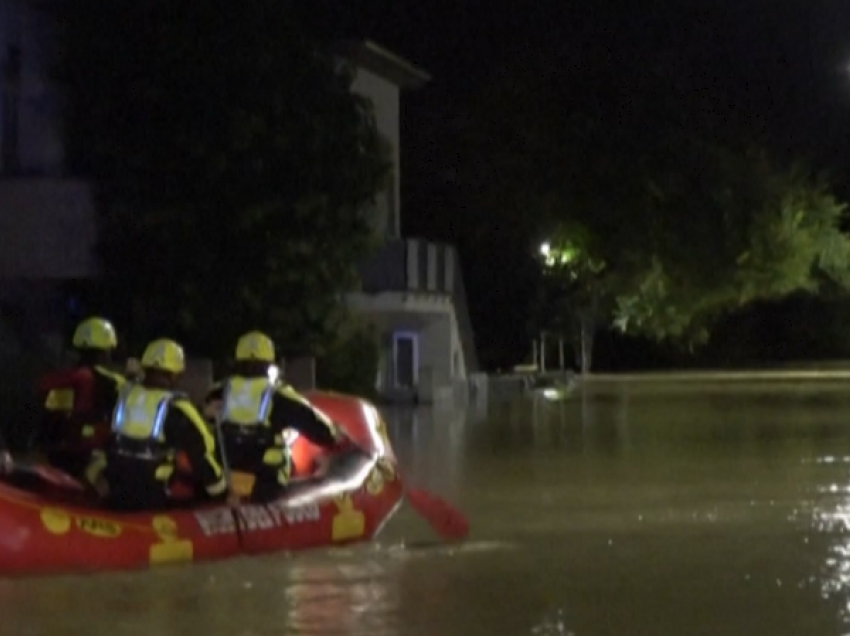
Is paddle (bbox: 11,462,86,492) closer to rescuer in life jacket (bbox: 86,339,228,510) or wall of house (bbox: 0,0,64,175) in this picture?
rescuer in life jacket (bbox: 86,339,228,510)

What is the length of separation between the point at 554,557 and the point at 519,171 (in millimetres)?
43654

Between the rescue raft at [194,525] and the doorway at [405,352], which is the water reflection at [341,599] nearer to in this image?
the rescue raft at [194,525]

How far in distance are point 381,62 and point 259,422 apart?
74.2 feet

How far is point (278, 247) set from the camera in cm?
2681

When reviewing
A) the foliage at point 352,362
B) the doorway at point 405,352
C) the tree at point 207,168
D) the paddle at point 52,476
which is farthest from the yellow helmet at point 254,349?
the doorway at point 405,352

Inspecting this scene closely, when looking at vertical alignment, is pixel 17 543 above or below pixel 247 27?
below

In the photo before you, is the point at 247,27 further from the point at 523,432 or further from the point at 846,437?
the point at 846,437

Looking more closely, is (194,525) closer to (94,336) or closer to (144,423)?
(144,423)

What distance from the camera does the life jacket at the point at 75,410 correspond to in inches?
580

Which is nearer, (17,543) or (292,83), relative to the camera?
(17,543)

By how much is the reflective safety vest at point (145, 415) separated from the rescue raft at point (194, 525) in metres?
0.55

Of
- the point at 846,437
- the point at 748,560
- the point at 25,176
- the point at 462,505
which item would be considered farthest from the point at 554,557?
the point at 25,176

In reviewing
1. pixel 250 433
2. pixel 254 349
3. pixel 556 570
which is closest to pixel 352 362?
pixel 254 349

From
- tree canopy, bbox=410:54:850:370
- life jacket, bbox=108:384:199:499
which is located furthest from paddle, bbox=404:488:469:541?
tree canopy, bbox=410:54:850:370
